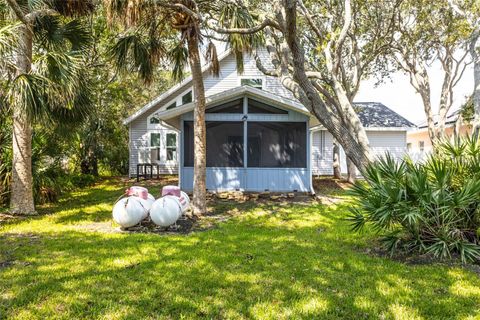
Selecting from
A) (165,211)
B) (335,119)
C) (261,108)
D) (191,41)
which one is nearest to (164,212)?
(165,211)

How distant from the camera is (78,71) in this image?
7.53 meters

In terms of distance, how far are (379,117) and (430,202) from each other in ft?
55.4

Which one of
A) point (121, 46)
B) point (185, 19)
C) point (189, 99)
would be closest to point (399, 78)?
point (189, 99)

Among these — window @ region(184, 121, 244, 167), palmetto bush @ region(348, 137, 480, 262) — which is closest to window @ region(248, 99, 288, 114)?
window @ region(184, 121, 244, 167)

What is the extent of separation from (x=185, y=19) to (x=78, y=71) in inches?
115

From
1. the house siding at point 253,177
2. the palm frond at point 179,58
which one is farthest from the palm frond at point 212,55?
the house siding at point 253,177

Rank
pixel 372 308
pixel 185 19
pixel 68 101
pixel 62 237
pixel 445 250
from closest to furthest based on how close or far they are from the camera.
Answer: pixel 372 308 < pixel 445 250 < pixel 62 237 < pixel 68 101 < pixel 185 19

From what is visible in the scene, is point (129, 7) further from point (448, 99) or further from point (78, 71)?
point (448, 99)

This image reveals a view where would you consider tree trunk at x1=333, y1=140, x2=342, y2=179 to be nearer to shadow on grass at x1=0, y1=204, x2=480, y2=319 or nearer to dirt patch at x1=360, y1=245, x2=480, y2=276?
shadow on grass at x1=0, y1=204, x2=480, y2=319

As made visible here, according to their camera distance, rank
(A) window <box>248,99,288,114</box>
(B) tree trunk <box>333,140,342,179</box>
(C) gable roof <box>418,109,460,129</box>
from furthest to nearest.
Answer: (C) gable roof <box>418,109,460,129</box>
(B) tree trunk <box>333,140,342,179</box>
(A) window <box>248,99,288,114</box>

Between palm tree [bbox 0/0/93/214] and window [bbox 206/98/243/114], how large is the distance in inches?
171

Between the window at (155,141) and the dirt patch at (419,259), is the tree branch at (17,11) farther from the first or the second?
the window at (155,141)

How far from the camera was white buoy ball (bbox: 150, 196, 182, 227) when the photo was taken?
6.97m

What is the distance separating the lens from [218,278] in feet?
14.2
